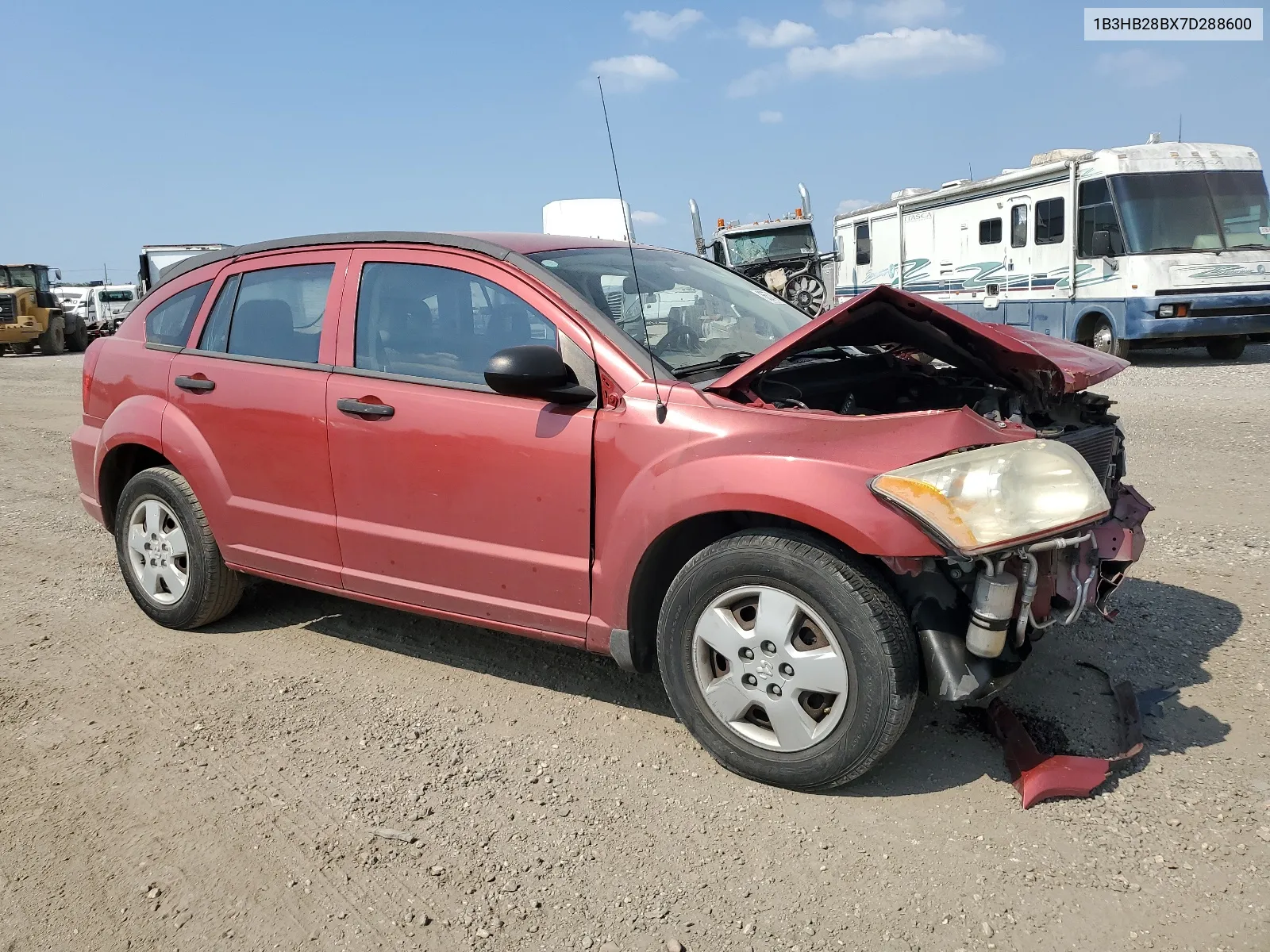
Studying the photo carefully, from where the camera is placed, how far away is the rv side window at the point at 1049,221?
1468 cm

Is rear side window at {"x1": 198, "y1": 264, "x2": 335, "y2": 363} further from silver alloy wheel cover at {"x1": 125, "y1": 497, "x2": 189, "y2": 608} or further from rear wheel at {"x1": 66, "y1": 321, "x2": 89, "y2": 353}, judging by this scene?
rear wheel at {"x1": 66, "y1": 321, "x2": 89, "y2": 353}

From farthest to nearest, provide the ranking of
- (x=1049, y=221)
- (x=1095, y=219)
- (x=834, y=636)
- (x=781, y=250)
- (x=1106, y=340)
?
(x=781, y=250)
(x=1049, y=221)
(x=1106, y=340)
(x=1095, y=219)
(x=834, y=636)

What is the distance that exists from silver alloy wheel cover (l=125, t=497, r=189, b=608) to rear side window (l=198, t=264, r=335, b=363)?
2.69 ft

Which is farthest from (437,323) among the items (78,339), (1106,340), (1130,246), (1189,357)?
(78,339)

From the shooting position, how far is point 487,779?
3189 mm

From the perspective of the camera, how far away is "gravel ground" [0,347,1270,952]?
249 cm

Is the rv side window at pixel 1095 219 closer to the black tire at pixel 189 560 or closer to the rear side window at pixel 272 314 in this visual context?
the rear side window at pixel 272 314

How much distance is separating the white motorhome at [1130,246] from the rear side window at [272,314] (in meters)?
12.3

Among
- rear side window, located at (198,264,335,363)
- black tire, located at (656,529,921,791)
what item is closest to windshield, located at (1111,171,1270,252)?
rear side window, located at (198,264,335,363)

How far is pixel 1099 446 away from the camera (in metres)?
3.29

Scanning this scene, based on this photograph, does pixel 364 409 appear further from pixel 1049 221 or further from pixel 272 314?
pixel 1049 221

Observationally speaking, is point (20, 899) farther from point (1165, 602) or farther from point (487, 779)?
point (1165, 602)

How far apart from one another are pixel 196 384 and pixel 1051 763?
364 cm

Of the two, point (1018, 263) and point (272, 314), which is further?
point (1018, 263)
